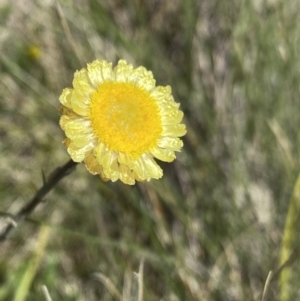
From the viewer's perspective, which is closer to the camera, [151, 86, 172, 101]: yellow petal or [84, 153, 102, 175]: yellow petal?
[84, 153, 102, 175]: yellow petal

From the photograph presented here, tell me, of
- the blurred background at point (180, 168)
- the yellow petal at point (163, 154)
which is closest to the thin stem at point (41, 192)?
the yellow petal at point (163, 154)

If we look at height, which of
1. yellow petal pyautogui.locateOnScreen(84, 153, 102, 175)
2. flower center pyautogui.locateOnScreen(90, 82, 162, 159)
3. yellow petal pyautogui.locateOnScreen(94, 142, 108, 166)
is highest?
flower center pyautogui.locateOnScreen(90, 82, 162, 159)

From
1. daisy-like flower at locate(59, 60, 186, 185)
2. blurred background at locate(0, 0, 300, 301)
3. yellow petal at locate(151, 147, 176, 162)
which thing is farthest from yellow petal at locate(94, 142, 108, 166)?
blurred background at locate(0, 0, 300, 301)

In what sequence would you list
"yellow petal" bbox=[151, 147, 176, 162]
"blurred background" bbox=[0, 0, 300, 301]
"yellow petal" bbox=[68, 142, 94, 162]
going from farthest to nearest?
"blurred background" bbox=[0, 0, 300, 301], "yellow petal" bbox=[151, 147, 176, 162], "yellow petal" bbox=[68, 142, 94, 162]

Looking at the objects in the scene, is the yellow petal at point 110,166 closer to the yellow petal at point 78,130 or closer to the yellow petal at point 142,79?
the yellow petal at point 78,130

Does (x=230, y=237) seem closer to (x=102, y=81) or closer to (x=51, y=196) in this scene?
(x=51, y=196)

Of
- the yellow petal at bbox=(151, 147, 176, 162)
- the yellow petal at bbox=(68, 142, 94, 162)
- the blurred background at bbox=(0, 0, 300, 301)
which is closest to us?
the yellow petal at bbox=(68, 142, 94, 162)

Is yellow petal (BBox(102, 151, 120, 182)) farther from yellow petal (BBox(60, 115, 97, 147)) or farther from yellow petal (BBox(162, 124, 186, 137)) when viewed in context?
yellow petal (BBox(162, 124, 186, 137))

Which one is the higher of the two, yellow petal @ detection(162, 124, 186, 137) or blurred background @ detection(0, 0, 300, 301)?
blurred background @ detection(0, 0, 300, 301)
